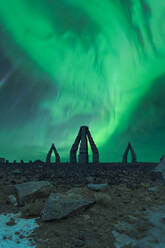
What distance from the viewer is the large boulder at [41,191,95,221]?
619 centimetres

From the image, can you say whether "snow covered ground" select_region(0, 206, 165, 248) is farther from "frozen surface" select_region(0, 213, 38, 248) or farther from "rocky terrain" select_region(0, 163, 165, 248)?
"rocky terrain" select_region(0, 163, 165, 248)

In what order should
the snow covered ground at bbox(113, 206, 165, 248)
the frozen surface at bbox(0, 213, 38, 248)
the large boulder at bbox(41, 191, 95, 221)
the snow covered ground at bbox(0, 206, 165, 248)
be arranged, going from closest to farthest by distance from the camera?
the frozen surface at bbox(0, 213, 38, 248), the snow covered ground at bbox(0, 206, 165, 248), the snow covered ground at bbox(113, 206, 165, 248), the large boulder at bbox(41, 191, 95, 221)

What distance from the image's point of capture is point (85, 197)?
7.46m

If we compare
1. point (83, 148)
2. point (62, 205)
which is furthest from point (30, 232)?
point (83, 148)

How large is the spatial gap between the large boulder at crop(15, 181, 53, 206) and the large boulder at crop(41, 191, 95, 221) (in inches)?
54.4

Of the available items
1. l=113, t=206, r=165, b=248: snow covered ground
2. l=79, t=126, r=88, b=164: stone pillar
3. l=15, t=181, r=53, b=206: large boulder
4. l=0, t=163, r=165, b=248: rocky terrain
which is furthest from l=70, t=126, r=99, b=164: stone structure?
l=113, t=206, r=165, b=248: snow covered ground

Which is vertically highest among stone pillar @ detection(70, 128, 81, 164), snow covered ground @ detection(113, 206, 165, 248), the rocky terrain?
stone pillar @ detection(70, 128, 81, 164)

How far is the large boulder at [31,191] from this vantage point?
7.74 m

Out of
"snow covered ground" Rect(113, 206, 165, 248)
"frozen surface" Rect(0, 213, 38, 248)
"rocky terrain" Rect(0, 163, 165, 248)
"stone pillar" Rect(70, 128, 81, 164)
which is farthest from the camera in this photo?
"stone pillar" Rect(70, 128, 81, 164)

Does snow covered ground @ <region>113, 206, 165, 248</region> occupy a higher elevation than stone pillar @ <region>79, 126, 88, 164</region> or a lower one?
lower

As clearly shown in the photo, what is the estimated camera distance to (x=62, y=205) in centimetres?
650

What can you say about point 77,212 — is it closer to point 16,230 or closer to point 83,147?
point 16,230

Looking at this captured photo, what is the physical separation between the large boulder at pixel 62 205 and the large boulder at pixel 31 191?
138 centimetres

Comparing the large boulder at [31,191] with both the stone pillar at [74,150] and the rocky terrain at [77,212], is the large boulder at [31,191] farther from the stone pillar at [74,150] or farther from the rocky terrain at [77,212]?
the stone pillar at [74,150]
